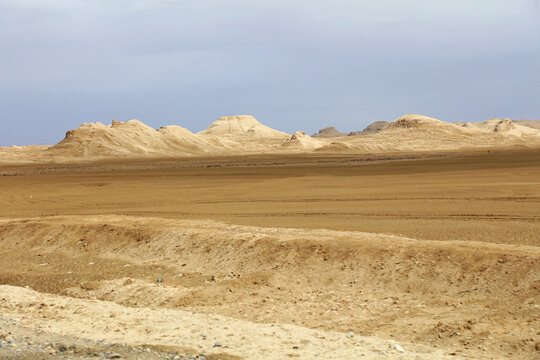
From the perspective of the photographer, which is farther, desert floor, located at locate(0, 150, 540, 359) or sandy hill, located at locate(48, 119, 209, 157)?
sandy hill, located at locate(48, 119, 209, 157)

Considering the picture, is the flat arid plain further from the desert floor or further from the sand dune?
the sand dune

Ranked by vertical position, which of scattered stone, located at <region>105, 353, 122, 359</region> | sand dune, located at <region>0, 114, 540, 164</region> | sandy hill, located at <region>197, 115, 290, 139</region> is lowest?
scattered stone, located at <region>105, 353, 122, 359</region>

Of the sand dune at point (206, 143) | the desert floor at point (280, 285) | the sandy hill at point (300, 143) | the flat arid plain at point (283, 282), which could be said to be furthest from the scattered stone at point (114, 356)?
the sandy hill at point (300, 143)

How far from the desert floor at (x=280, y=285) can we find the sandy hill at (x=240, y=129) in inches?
5623

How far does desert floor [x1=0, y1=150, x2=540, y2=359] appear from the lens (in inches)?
313

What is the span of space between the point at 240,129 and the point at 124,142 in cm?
7618

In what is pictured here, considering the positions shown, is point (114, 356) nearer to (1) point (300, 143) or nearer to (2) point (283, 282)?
(2) point (283, 282)

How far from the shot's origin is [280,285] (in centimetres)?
1101

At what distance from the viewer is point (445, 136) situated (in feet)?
395

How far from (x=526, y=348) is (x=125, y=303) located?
6752 millimetres

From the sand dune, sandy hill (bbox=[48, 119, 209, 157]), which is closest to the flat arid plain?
the sand dune

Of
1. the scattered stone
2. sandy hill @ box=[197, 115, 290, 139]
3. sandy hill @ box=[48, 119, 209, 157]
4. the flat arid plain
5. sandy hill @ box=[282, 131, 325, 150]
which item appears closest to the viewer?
the scattered stone

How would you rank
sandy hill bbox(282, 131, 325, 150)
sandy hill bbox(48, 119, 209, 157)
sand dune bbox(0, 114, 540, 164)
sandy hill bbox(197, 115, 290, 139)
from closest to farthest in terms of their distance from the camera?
sand dune bbox(0, 114, 540, 164) < sandy hill bbox(48, 119, 209, 157) < sandy hill bbox(282, 131, 325, 150) < sandy hill bbox(197, 115, 290, 139)

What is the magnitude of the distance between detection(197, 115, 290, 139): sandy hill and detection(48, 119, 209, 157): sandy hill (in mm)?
43689
